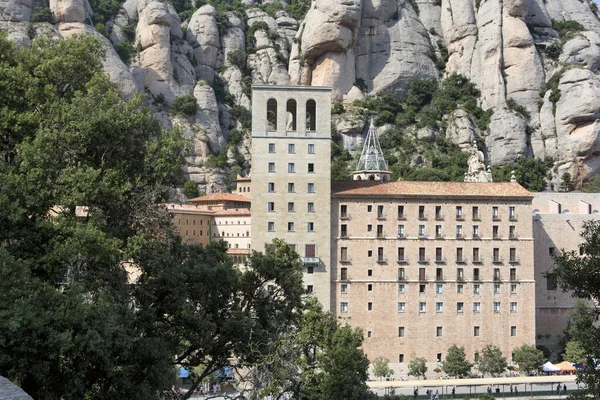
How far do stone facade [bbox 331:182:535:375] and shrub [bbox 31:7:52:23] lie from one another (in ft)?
202

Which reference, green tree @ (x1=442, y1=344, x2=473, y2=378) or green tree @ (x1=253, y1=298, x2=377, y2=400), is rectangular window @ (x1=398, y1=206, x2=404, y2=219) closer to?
green tree @ (x1=442, y1=344, x2=473, y2=378)

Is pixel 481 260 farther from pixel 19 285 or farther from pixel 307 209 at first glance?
pixel 19 285

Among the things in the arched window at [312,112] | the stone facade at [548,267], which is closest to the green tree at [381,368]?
the stone facade at [548,267]

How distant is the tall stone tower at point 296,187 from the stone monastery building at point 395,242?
0.08 metres

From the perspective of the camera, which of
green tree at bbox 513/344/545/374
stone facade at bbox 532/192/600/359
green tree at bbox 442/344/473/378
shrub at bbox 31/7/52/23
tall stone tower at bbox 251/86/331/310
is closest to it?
green tree at bbox 442/344/473/378

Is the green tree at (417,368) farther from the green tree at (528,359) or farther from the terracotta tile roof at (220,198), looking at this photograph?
the terracotta tile roof at (220,198)

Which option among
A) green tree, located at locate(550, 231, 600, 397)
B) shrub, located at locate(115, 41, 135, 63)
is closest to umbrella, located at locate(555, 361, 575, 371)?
green tree, located at locate(550, 231, 600, 397)

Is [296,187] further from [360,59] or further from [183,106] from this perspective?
[360,59]

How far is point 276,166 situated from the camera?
6306 cm

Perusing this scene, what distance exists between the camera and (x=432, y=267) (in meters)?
63.8

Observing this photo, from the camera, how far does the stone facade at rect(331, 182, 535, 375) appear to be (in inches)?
2467

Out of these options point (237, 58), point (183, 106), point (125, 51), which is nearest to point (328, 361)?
point (183, 106)

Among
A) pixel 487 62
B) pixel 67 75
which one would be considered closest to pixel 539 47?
pixel 487 62

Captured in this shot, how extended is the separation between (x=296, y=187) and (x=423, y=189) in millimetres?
10098
